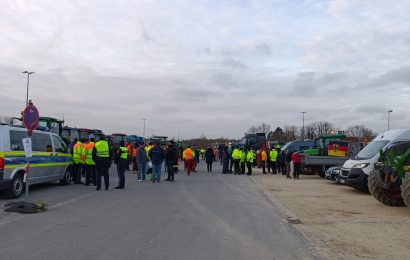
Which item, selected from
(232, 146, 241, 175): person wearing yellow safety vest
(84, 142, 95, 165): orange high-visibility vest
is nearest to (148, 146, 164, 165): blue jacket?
(84, 142, 95, 165): orange high-visibility vest

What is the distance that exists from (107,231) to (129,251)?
156 cm

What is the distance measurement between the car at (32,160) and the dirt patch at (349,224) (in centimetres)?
757

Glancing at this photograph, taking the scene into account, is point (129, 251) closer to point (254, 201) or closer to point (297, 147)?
point (254, 201)

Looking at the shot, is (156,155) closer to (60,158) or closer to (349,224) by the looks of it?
(60,158)

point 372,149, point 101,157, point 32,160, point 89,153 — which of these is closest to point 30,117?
point 32,160

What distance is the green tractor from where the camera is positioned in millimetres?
12367

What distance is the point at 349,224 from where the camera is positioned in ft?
31.7

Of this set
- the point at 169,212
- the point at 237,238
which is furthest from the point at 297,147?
the point at 237,238

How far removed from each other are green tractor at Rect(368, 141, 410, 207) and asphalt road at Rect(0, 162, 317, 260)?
3.22m

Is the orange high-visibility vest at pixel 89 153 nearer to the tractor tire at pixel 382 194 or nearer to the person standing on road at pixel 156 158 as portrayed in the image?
the person standing on road at pixel 156 158

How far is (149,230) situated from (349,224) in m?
4.47

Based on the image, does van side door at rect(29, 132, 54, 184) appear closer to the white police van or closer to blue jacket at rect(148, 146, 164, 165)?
blue jacket at rect(148, 146, 164, 165)

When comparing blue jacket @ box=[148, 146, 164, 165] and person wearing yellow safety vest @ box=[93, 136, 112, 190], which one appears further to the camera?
blue jacket @ box=[148, 146, 164, 165]

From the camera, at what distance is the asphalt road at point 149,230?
667 centimetres
